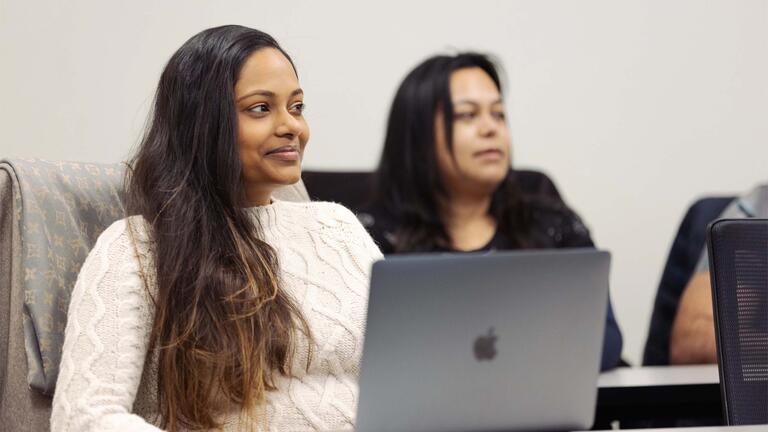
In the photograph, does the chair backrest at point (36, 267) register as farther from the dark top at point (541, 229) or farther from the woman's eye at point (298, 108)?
the dark top at point (541, 229)

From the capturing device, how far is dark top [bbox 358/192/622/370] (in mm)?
2611

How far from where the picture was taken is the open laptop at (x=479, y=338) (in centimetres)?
109

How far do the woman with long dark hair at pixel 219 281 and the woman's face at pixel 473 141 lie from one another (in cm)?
101

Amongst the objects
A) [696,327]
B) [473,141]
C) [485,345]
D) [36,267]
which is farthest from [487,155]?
[485,345]

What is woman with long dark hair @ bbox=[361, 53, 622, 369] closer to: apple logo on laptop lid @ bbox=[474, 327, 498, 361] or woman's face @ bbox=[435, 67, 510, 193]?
woman's face @ bbox=[435, 67, 510, 193]

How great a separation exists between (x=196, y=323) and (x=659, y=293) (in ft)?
4.35

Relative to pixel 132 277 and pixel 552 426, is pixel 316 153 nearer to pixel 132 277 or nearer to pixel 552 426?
pixel 132 277

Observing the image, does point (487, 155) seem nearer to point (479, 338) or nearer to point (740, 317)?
point (740, 317)

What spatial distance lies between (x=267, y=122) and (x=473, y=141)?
3.72ft

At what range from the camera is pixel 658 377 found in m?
1.91

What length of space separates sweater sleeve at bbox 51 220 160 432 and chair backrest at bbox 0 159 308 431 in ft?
0.30

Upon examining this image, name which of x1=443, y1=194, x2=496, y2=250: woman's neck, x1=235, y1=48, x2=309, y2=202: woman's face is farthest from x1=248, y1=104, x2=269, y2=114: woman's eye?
x1=443, y1=194, x2=496, y2=250: woman's neck

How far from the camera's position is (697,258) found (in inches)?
96.2

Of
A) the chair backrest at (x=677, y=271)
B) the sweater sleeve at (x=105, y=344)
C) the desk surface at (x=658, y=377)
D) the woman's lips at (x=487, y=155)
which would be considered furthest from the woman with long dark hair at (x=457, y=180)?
the sweater sleeve at (x=105, y=344)
